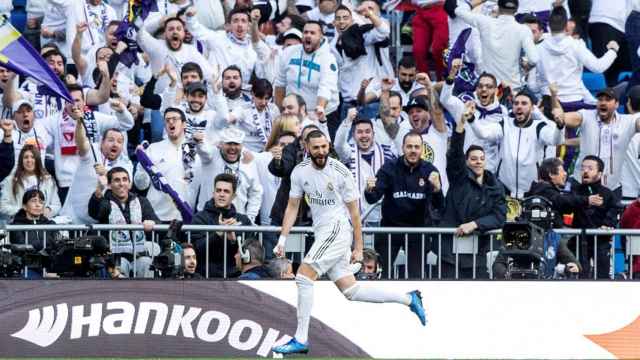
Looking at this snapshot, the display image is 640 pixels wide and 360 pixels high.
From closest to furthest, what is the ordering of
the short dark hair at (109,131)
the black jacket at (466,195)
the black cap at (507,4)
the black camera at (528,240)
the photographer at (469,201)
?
1. the black camera at (528,240)
2. the photographer at (469,201)
3. the black jacket at (466,195)
4. the short dark hair at (109,131)
5. the black cap at (507,4)

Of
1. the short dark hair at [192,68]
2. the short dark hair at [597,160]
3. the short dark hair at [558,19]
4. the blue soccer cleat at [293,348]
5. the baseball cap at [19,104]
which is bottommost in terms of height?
the blue soccer cleat at [293,348]

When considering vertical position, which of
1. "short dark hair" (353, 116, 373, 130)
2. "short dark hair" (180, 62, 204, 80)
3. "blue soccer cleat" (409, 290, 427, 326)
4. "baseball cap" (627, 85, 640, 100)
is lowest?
"blue soccer cleat" (409, 290, 427, 326)

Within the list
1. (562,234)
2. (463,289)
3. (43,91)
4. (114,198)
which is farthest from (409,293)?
(43,91)

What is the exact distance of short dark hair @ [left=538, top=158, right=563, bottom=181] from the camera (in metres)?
16.9

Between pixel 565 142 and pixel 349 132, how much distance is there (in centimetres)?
252

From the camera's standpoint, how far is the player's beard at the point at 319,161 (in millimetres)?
14305

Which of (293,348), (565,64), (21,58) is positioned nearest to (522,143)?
(565,64)

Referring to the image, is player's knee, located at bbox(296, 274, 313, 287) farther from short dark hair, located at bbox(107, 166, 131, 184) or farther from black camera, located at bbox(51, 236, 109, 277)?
short dark hair, located at bbox(107, 166, 131, 184)

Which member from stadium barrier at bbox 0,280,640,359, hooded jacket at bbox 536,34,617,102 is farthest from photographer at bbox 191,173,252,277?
hooded jacket at bbox 536,34,617,102

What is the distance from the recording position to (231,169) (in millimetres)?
17375

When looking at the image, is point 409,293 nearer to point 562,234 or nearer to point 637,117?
point 562,234

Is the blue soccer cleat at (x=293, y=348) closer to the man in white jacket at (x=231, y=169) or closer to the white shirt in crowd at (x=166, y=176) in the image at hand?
the man in white jacket at (x=231, y=169)

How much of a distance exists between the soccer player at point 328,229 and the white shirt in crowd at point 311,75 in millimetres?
4578

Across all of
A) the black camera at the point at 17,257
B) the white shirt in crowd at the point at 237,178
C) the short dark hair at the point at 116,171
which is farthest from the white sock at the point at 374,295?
the short dark hair at the point at 116,171
